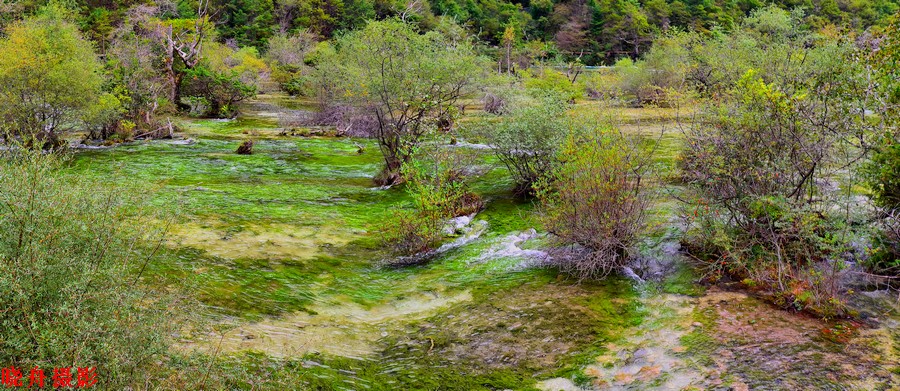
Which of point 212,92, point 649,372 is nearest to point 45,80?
point 212,92

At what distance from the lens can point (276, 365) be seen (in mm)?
5922

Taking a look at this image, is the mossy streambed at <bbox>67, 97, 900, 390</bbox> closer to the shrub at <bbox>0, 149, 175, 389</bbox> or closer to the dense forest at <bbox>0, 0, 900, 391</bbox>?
the dense forest at <bbox>0, 0, 900, 391</bbox>

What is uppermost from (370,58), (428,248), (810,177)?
(370,58)

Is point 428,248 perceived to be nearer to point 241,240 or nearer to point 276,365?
point 241,240

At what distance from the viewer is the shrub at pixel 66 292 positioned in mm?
3756

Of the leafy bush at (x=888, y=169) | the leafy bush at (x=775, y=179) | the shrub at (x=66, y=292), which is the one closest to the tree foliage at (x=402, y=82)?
the leafy bush at (x=775, y=179)

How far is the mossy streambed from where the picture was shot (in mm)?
6004

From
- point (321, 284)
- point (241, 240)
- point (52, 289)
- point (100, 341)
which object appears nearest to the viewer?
point (100, 341)

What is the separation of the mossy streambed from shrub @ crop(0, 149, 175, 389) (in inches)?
23.8

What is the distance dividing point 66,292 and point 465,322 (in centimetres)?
499

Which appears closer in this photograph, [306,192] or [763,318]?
[763,318]

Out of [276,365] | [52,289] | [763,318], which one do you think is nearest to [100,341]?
[52,289]

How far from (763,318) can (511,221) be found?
6.32m

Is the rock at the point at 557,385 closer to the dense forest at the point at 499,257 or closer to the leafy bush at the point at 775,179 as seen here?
the dense forest at the point at 499,257
